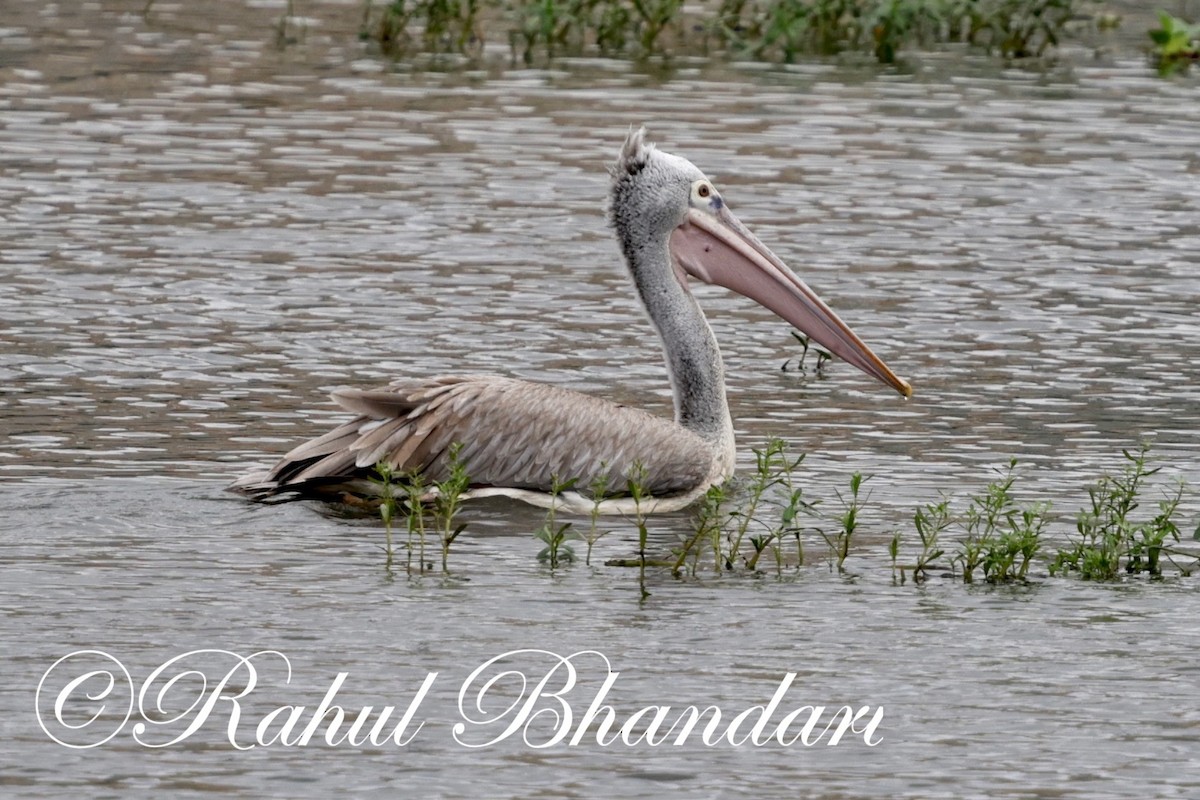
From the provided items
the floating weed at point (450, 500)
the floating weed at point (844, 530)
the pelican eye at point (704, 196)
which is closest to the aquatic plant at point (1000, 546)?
the floating weed at point (844, 530)

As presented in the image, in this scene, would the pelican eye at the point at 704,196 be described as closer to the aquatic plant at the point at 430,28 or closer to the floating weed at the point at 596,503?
the floating weed at the point at 596,503

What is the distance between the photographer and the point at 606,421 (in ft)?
25.5

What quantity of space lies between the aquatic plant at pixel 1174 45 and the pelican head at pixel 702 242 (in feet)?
35.0

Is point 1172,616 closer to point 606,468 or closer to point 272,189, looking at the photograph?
point 606,468

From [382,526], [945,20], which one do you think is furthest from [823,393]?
[945,20]

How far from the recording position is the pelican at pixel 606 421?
25.0 ft

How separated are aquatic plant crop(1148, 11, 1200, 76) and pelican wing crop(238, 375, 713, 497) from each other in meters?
11.7

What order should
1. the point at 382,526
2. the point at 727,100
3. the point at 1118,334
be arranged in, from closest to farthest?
1. the point at 382,526
2. the point at 1118,334
3. the point at 727,100

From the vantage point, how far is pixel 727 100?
657 inches

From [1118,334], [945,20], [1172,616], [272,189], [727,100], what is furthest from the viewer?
[945,20]

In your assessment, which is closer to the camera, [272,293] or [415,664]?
[415,664]

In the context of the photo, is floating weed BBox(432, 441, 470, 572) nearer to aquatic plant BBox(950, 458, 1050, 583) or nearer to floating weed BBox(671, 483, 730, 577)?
A: floating weed BBox(671, 483, 730, 577)

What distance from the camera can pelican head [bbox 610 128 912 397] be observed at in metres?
8.38

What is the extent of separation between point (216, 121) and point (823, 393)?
6651 mm
